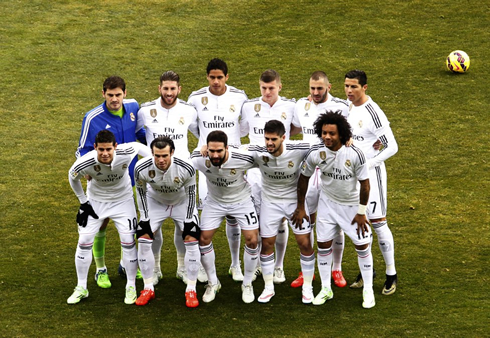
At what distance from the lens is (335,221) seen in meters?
9.16

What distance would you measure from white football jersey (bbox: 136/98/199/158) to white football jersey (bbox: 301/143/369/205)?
1.72m

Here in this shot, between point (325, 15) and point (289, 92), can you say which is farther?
point (325, 15)

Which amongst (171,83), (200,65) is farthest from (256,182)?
→ (200,65)

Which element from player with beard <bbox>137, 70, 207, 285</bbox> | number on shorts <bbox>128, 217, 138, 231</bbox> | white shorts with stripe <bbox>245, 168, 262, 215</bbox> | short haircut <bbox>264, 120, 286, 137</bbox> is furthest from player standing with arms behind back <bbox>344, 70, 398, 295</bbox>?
number on shorts <bbox>128, 217, 138, 231</bbox>

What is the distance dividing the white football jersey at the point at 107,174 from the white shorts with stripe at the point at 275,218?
154cm

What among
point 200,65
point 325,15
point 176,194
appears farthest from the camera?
point 325,15

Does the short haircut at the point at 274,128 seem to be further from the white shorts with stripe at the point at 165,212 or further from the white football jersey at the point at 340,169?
the white shorts with stripe at the point at 165,212

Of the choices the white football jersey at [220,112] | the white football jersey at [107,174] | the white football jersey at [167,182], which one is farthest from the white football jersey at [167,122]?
the white football jersey at [167,182]

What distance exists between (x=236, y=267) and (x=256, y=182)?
112cm

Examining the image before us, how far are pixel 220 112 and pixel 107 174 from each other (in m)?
1.72

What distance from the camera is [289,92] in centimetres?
1653

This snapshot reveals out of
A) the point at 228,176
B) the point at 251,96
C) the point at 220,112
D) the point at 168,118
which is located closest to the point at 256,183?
the point at 228,176

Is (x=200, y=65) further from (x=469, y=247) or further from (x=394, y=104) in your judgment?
(x=469, y=247)

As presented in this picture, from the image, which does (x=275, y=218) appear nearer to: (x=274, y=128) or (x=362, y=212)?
(x=362, y=212)
